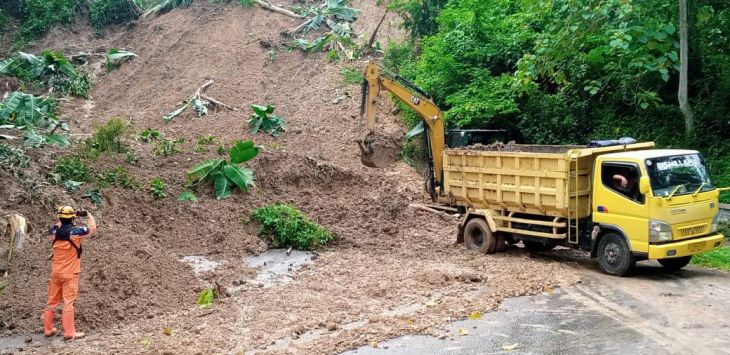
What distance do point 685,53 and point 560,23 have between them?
285cm

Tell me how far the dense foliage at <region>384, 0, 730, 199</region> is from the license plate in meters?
4.30

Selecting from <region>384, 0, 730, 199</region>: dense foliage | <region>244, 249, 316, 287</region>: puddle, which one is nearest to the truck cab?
<region>384, 0, 730, 199</region>: dense foliage

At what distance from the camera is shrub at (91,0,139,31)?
3416cm

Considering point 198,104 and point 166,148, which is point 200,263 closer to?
point 166,148

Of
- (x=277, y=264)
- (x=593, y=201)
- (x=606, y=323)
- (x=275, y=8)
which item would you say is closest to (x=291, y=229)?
(x=277, y=264)

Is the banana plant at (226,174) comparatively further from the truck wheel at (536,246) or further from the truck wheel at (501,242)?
the truck wheel at (536,246)

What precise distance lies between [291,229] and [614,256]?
22.3 ft

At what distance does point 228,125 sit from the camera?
2417 centimetres

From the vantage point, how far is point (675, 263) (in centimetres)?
1187

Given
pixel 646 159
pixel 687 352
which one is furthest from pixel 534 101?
pixel 687 352

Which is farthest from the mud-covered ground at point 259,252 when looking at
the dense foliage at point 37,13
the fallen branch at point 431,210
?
the dense foliage at point 37,13

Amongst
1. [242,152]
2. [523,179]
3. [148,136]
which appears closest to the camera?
[523,179]

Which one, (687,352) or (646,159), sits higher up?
(646,159)

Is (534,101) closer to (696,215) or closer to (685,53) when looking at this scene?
(685,53)
